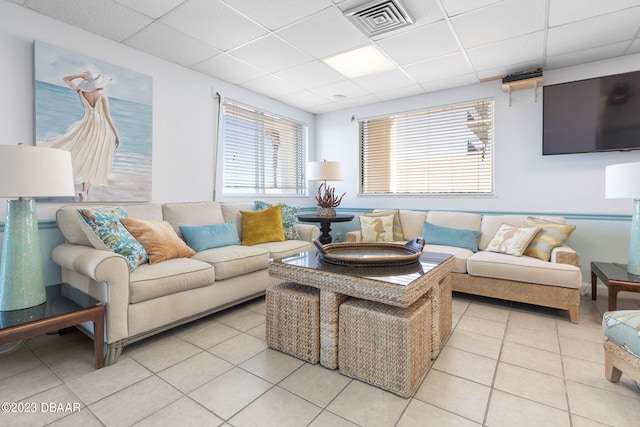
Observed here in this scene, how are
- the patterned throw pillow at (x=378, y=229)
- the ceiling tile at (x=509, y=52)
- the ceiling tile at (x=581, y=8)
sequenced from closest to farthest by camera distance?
the ceiling tile at (x=581, y=8) < the ceiling tile at (x=509, y=52) < the patterned throw pillow at (x=378, y=229)

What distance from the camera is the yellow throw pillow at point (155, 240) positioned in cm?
231

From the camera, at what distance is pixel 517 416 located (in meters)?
1.40

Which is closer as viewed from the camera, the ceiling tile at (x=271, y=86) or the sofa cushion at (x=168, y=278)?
the sofa cushion at (x=168, y=278)

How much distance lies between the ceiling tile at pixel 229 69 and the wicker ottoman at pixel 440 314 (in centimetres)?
281

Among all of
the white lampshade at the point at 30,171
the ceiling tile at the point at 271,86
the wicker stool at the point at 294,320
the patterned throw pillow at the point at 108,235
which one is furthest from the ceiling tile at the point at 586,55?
the white lampshade at the point at 30,171

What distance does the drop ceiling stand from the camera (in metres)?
2.24

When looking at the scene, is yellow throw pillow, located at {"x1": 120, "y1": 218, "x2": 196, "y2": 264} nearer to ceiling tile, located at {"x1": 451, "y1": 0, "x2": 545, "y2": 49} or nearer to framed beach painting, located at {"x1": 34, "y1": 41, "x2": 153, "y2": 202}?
framed beach painting, located at {"x1": 34, "y1": 41, "x2": 153, "y2": 202}

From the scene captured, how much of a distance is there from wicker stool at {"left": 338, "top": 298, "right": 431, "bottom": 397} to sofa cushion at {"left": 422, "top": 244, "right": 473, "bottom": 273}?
1.32 metres

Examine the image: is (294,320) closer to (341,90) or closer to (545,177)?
(341,90)

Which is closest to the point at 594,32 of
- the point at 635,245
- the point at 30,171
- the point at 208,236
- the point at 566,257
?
the point at 635,245

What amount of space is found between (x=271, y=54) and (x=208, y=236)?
1.85m

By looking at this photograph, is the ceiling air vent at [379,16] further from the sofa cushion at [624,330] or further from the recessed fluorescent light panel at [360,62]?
the sofa cushion at [624,330]

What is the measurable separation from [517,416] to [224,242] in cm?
250

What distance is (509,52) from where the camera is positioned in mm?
2924
